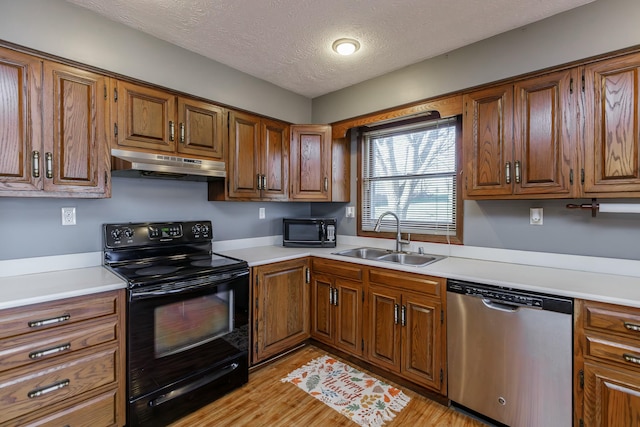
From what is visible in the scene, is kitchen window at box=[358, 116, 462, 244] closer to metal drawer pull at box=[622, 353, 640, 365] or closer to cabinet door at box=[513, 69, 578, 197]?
cabinet door at box=[513, 69, 578, 197]

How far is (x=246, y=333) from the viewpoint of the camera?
2.25m

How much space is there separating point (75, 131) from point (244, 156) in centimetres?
117

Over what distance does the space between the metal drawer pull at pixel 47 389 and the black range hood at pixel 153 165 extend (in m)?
1.16

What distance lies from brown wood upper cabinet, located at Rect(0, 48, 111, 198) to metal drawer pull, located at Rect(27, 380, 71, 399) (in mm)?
998

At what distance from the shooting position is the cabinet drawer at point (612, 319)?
4.50 feet

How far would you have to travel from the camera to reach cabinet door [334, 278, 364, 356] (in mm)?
2434

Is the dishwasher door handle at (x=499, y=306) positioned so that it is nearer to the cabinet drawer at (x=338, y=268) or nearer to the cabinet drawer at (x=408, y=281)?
the cabinet drawer at (x=408, y=281)

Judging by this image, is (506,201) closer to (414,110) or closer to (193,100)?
(414,110)

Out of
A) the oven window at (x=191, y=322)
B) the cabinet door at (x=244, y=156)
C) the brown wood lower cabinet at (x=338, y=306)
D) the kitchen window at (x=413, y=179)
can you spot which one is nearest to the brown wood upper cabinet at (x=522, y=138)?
the kitchen window at (x=413, y=179)

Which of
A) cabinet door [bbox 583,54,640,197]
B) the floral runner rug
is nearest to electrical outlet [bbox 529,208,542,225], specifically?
cabinet door [bbox 583,54,640,197]

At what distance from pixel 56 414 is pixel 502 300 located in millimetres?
2391

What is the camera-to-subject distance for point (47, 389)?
4.77ft

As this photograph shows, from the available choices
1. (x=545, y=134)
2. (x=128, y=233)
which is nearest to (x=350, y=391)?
(x=128, y=233)

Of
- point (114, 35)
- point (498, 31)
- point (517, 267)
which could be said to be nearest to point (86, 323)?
point (114, 35)
